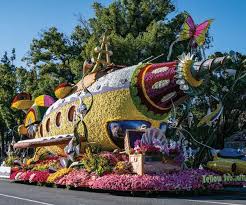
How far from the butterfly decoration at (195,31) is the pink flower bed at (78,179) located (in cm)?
649

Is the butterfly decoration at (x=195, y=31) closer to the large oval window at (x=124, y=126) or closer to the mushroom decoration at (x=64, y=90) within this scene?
the large oval window at (x=124, y=126)

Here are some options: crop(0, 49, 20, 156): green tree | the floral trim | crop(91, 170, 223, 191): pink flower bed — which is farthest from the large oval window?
crop(0, 49, 20, 156): green tree

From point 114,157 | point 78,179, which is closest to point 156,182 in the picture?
point 114,157

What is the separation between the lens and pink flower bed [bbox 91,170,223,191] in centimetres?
1516

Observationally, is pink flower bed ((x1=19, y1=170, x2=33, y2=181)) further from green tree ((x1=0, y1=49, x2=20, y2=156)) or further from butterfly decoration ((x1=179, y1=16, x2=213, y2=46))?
green tree ((x1=0, y1=49, x2=20, y2=156))

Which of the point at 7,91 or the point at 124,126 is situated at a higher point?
the point at 7,91

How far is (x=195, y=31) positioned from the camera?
60.6 feet

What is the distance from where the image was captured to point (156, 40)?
120 ft

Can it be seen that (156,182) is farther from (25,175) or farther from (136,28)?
(136,28)

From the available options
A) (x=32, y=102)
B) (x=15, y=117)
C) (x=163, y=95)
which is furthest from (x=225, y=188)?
(x=15, y=117)

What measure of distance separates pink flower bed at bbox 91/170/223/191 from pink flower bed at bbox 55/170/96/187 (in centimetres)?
56

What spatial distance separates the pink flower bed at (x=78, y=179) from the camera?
17.0 m

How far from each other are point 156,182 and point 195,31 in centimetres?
647

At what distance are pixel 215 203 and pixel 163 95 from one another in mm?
6147
